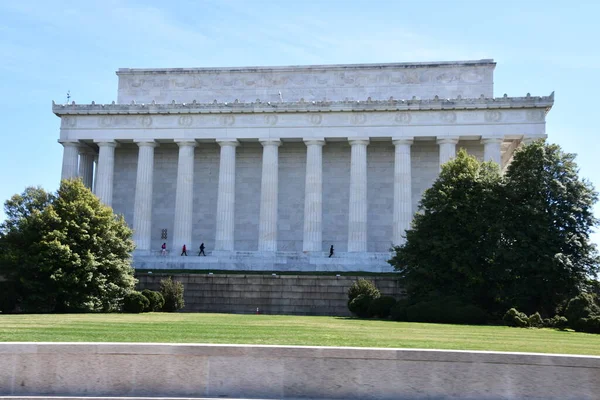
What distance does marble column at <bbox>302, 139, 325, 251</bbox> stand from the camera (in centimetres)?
7256

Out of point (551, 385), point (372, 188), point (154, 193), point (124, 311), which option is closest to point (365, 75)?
point (372, 188)

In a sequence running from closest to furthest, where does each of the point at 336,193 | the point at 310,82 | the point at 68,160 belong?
the point at 68,160, the point at 336,193, the point at 310,82

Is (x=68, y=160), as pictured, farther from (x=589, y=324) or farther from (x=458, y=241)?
(x=589, y=324)

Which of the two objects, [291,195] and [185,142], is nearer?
[185,142]

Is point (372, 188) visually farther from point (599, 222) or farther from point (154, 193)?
point (599, 222)

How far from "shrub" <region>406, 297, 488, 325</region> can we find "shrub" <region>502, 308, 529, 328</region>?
1.48 meters

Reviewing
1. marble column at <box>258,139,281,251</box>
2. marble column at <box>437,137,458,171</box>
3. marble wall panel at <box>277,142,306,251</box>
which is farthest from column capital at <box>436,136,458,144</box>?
marble column at <box>258,139,281,251</box>

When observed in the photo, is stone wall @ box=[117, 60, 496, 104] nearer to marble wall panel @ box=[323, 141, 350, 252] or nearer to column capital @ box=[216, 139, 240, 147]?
marble wall panel @ box=[323, 141, 350, 252]

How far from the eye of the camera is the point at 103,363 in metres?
17.7

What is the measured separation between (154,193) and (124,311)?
119ft

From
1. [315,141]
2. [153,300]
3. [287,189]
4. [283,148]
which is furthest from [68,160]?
[153,300]

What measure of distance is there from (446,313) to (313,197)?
34.5 meters

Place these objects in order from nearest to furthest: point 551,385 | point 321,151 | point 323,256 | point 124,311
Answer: point 551,385
point 124,311
point 323,256
point 321,151

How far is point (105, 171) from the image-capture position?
76.7 meters
